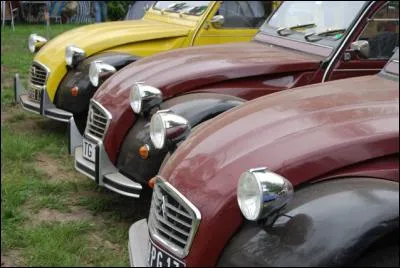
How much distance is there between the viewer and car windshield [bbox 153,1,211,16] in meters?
6.66

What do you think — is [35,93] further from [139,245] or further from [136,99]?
[139,245]

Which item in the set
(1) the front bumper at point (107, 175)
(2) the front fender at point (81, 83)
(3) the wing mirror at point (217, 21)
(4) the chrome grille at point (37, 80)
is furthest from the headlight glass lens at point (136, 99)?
(3) the wing mirror at point (217, 21)

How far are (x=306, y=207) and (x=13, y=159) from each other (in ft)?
13.5

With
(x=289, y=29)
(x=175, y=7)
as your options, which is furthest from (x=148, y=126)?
(x=175, y=7)

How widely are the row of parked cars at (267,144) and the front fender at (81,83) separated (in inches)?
11.5

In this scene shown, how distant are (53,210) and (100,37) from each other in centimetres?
237

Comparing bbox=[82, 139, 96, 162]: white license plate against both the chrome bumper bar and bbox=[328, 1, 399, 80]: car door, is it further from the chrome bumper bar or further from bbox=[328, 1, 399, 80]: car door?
bbox=[328, 1, 399, 80]: car door

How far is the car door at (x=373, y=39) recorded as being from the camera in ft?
14.3

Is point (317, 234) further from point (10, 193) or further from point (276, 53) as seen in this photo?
point (10, 193)

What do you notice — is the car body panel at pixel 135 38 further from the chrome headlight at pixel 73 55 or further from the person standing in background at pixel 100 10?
the person standing in background at pixel 100 10

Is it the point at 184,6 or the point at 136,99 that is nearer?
the point at 136,99

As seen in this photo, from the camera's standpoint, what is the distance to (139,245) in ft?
10.0

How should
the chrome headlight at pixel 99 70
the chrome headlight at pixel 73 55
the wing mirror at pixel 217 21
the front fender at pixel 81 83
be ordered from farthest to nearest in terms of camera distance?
the wing mirror at pixel 217 21
the chrome headlight at pixel 73 55
the front fender at pixel 81 83
the chrome headlight at pixel 99 70

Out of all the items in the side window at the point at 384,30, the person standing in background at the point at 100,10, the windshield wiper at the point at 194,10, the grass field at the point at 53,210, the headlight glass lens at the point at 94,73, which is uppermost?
the side window at the point at 384,30
